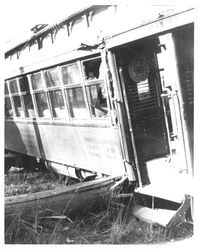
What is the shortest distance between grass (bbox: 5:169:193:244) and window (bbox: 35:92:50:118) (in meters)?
2.87

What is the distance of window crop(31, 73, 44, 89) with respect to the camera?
7701 mm

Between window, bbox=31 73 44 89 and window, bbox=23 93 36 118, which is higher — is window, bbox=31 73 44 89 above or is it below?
above

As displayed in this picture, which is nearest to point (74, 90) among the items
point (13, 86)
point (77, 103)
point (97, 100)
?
point (77, 103)

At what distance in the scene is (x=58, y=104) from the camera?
7.22 m

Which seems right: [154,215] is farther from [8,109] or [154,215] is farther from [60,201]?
[8,109]

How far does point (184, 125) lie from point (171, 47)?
88 cm

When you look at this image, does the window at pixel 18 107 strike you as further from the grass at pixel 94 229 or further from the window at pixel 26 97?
the grass at pixel 94 229

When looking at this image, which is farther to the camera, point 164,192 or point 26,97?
point 26,97

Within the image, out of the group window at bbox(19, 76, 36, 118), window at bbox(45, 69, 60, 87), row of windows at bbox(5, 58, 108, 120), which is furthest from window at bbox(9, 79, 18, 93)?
window at bbox(45, 69, 60, 87)

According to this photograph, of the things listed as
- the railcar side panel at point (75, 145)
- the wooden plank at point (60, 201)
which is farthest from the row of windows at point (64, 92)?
the wooden plank at point (60, 201)

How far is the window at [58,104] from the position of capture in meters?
7.05

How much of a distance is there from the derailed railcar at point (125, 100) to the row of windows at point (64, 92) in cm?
2

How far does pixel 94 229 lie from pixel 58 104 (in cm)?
283

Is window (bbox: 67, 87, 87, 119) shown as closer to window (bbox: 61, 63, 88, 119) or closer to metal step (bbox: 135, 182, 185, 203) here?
window (bbox: 61, 63, 88, 119)
